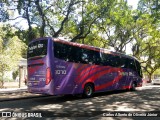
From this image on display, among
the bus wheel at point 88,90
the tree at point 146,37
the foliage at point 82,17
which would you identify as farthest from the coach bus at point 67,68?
the tree at point 146,37

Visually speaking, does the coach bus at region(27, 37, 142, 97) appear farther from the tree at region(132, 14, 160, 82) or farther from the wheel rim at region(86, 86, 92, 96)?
the tree at region(132, 14, 160, 82)

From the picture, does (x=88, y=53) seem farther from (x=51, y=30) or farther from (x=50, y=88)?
(x=51, y=30)

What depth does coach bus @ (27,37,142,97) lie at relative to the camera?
14.2m

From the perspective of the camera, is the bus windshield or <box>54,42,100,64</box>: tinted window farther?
<box>54,42,100,64</box>: tinted window

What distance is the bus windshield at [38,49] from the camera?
1444 cm

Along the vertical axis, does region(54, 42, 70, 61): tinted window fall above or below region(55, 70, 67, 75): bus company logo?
above

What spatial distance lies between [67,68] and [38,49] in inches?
77.3

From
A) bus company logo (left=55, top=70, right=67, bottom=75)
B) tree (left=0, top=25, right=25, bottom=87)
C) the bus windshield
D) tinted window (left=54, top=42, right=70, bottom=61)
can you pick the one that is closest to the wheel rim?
bus company logo (left=55, top=70, right=67, bottom=75)

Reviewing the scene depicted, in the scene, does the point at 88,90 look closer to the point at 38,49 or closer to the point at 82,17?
the point at 38,49

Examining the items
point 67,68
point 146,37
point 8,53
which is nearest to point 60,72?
point 67,68

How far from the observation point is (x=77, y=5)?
25.5m

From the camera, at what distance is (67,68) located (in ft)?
49.5

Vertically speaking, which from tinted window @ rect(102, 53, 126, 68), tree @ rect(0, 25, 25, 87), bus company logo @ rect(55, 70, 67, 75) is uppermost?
tree @ rect(0, 25, 25, 87)

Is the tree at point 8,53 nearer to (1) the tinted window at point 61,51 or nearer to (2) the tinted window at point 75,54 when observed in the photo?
(2) the tinted window at point 75,54
